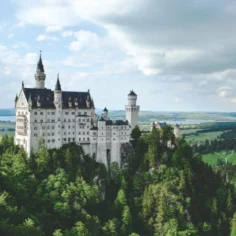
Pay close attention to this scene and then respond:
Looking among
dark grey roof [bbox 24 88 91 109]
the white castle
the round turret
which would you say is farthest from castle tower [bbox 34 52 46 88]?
the round turret

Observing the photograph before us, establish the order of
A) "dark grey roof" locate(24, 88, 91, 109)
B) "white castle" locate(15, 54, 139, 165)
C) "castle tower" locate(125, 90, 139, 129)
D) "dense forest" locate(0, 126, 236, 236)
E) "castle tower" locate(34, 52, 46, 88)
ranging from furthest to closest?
"castle tower" locate(125, 90, 139, 129) → "castle tower" locate(34, 52, 46, 88) → "dark grey roof" locate(24, 88, 91, 109) → "white castle" locate(15, 54, 139, 165) → "dense forest" locate(0, 126, 236, 236)

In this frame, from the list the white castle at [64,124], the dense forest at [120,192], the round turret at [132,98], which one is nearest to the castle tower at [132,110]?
the round turret at [132,98]

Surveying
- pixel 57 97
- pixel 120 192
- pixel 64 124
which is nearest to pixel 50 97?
pixel 57 97

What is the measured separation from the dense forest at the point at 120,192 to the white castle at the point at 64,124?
128 inches

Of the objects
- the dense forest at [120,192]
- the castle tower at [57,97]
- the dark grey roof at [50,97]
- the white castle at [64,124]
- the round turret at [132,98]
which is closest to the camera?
the dense forest at [120,192]

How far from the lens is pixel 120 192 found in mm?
101688

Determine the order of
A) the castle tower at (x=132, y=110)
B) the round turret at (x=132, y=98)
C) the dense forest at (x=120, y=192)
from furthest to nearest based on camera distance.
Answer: the round turret at (x=132, y=98) → the castle tower at (x=132, y=110) → the dense forest at (x=120, y=192)

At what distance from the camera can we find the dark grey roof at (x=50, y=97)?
10744cm

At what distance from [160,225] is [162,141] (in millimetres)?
27862

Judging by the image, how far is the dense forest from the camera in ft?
291

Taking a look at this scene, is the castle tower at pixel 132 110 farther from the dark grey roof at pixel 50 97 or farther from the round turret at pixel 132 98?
the dark grey roof at pixel 50 97

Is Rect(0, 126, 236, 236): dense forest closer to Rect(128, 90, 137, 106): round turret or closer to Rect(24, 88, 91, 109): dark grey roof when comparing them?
Rect(128, 90, 137, 106): round turret

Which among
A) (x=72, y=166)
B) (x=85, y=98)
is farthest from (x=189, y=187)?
(x=85, y=98)

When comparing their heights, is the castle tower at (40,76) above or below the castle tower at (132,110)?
above
